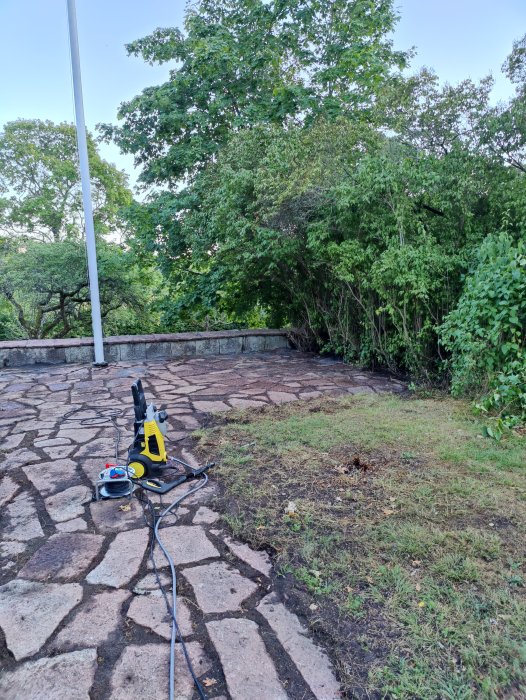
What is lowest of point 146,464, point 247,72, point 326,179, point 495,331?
point 146,464

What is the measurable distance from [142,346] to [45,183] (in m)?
8.72

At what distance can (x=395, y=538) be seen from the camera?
180 centimetres

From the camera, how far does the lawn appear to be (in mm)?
1251

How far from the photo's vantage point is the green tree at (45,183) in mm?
12086

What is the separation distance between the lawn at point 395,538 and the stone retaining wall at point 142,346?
3.63 metres

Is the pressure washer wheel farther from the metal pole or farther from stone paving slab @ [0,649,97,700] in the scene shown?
the metal pole

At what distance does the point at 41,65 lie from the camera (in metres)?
7.01

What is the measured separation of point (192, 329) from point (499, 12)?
6429 millimetres

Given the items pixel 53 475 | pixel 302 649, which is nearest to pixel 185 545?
pixel 302 649

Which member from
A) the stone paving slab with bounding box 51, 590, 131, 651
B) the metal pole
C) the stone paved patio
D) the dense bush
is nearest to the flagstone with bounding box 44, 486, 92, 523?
the stone paved patio

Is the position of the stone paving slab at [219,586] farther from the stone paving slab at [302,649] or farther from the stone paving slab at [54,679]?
the stone paving slab at [54,679]

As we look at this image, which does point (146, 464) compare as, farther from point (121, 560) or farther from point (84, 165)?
point (84, 165)

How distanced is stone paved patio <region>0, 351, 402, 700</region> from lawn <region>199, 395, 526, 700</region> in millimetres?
120

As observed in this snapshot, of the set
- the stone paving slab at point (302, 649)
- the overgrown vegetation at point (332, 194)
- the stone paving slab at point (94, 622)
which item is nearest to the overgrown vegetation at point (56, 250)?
the overgrown vegetation at point (332, 194)
